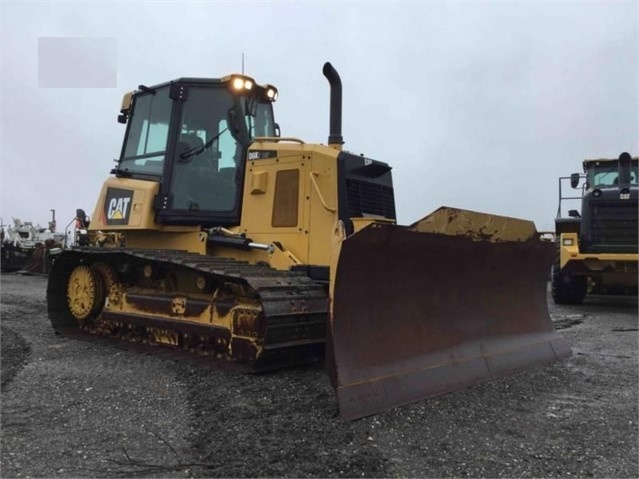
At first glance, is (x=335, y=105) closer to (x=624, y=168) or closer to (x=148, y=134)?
(x=148, y=134)

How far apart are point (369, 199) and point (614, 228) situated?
22.5ft

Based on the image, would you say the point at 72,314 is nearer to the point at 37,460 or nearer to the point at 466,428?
the point at 37,460

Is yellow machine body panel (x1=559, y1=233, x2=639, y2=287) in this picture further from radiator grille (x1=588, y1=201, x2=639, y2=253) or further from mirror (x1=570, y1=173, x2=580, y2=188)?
mirror (x1=570, y1=173, x2=580, y2=188)

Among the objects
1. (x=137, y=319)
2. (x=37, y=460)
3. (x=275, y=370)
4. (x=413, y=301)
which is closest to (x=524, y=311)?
(x=413, y=301)

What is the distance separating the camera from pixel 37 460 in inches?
121

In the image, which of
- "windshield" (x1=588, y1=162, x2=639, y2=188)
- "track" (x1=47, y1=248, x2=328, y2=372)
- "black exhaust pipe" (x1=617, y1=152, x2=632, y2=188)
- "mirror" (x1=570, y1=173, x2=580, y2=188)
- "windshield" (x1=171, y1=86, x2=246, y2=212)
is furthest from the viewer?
"windshield" (x1=588, y1=162, x2=639, y2=188)

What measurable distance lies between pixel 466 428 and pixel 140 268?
4180 millimetres

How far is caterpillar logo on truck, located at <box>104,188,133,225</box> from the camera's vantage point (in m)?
6.63

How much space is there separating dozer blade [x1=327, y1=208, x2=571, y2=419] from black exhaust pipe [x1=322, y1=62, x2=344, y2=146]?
5.67 ft

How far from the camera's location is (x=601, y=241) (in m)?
10.6

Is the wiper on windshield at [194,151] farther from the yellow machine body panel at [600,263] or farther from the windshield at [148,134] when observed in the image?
the yellow machine body panel at [600,263]

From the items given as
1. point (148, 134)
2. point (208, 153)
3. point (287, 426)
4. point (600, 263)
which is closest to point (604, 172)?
point (600, 263)

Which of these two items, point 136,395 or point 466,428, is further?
point 136,395

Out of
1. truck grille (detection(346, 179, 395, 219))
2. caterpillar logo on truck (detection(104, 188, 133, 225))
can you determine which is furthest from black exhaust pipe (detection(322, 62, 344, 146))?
caterpillar logo on truck (detection(104, 188, 133, 225))
